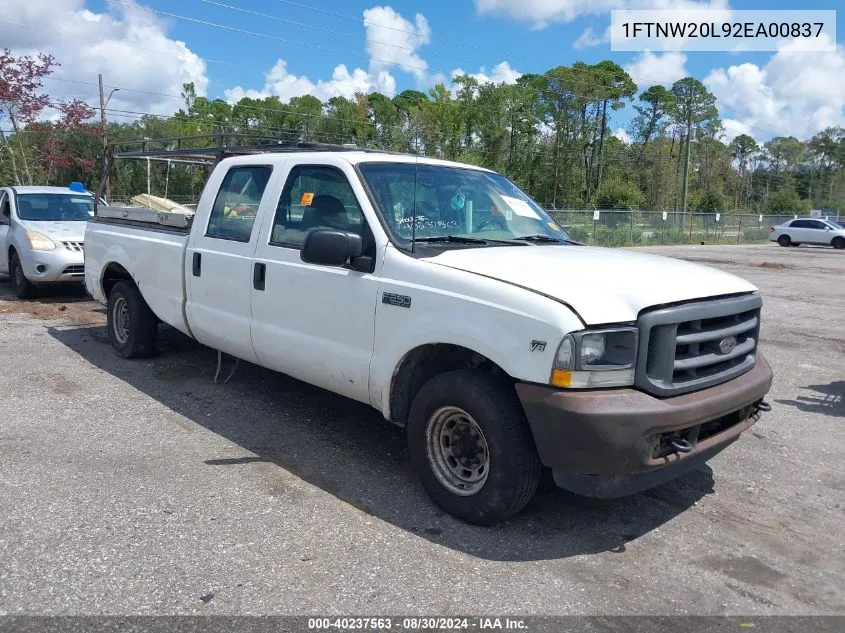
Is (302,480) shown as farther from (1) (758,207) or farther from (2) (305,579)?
(1) (758,207)

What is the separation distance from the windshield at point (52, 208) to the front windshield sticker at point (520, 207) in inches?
333

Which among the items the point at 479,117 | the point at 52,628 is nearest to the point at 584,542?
the point at 52,628

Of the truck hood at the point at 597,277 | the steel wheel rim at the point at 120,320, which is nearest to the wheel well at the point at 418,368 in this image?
the truck hood at the point at 597,277

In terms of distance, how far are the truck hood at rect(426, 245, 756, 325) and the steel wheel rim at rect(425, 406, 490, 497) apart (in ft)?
2.55

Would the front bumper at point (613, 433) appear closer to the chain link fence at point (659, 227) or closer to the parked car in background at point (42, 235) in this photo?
the parked car in background at point (42, 235)

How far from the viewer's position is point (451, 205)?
465 centimetres

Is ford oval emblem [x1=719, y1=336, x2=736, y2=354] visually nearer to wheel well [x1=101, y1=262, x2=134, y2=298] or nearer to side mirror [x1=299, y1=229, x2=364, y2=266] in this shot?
side mirror [x1=299, y1=229, x2=364, y2=266]

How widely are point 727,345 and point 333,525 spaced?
2.28m

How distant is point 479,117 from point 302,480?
2152 inches

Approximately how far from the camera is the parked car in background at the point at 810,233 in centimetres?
3681

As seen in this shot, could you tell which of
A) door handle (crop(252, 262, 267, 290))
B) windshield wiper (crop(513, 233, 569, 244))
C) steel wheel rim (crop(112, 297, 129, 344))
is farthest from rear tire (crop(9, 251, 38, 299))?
windshield wiper (crop(513, 233, 569, 244))

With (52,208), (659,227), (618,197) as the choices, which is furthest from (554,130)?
(52,208)

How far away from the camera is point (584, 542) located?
3.66m

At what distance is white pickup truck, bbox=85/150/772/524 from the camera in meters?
3.29
